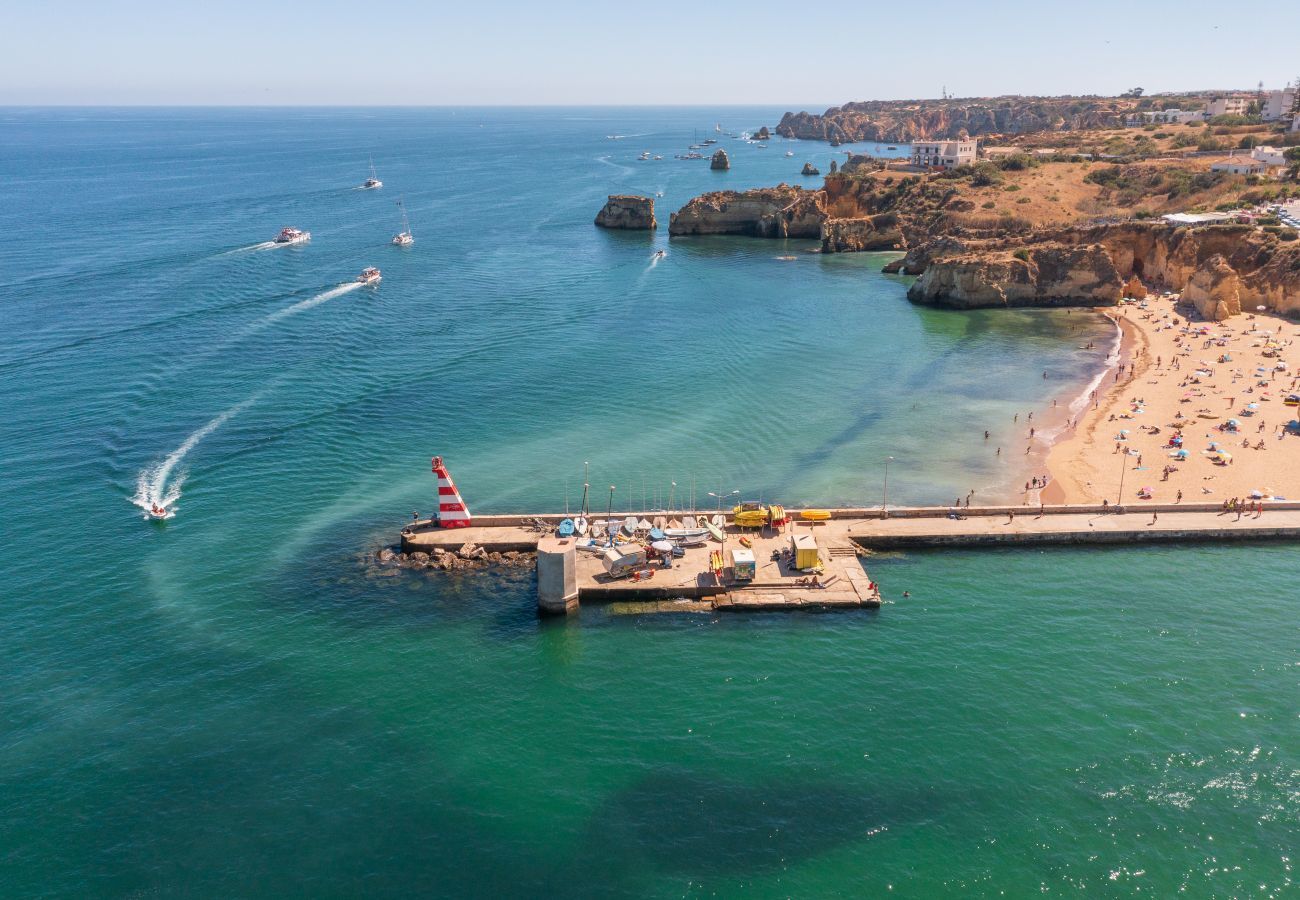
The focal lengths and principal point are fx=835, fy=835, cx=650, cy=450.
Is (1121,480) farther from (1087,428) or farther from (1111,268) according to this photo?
(1111,268)

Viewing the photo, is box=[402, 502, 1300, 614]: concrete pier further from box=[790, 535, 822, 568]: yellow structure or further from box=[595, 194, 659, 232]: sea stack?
box=[595, 194, 659, 232]: sea stack

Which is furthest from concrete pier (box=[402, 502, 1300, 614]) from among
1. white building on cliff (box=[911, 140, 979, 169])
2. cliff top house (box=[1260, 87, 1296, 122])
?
cliff top house (box=[1260, 87, 1296, 122])

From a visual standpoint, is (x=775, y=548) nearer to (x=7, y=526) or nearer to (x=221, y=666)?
(x=221, y=666)

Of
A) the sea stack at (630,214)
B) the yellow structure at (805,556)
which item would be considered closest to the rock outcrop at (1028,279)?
the yellow structure at (805,556)

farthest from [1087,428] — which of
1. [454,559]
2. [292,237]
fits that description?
[292,237]

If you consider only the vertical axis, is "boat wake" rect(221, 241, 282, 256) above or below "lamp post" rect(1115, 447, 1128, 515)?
above

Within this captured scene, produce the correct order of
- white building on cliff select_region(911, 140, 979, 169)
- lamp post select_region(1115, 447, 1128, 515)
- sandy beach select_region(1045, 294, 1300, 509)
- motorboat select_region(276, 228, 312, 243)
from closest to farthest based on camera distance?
lamp post select_region(1115, 447, 1128, 515) → sandy beach select_region(1045, 294, 1300, 509) → motorboat select_region(276, 228, 312, 243) → white building on cliff select_region(911, 140, 979, 169)
